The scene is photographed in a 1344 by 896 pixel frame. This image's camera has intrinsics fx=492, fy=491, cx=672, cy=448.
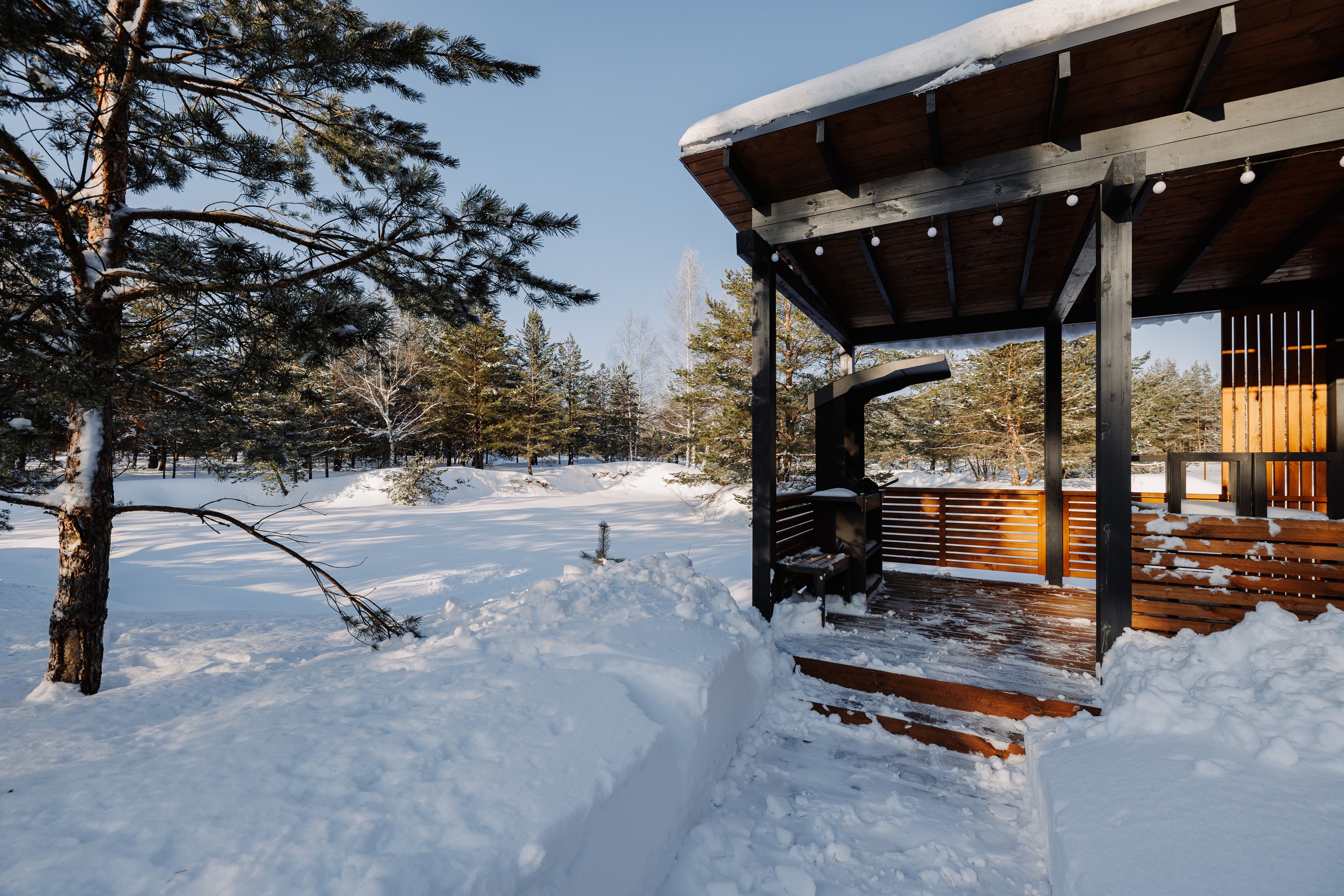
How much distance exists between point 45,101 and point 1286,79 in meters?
5.92

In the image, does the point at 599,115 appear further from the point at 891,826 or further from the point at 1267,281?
the point at 891,826

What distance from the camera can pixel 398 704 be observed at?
6.54 ft

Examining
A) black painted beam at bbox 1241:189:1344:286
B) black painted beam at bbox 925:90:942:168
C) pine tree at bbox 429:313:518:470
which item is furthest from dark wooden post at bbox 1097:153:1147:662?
pine tree at bbox 429:313:518:470

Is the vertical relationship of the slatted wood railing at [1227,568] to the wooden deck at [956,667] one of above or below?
above

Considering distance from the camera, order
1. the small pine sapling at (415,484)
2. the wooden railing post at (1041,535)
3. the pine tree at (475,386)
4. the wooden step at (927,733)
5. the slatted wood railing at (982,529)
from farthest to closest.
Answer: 1. the pine tree at (475,386)
2. the small pine sapling at (415,484)
3. the wooden railing post at (1041,535)
4. the slatted wood railing at (982,529)
5. the wooden step at (927,733)

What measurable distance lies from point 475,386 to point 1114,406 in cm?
2074

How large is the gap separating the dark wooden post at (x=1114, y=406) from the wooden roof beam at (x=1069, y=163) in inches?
7.0

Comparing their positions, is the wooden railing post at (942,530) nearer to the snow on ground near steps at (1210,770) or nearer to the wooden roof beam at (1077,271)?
the wooden roof beam at (1077,271)

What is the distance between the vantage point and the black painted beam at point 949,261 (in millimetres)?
3936

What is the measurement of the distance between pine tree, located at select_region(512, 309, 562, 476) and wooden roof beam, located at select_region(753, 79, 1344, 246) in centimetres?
1861

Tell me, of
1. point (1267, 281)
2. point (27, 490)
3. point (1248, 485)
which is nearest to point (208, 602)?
point (27, 490)

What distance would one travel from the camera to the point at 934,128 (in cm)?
296

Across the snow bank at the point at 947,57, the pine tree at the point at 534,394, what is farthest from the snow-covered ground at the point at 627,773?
the pine tree at the point at 534,394

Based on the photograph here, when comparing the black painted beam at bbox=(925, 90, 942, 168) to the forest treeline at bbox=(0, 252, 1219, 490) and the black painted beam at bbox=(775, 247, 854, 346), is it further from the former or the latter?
the forest treeline at bbox=(0, 252, 1219, 490)
